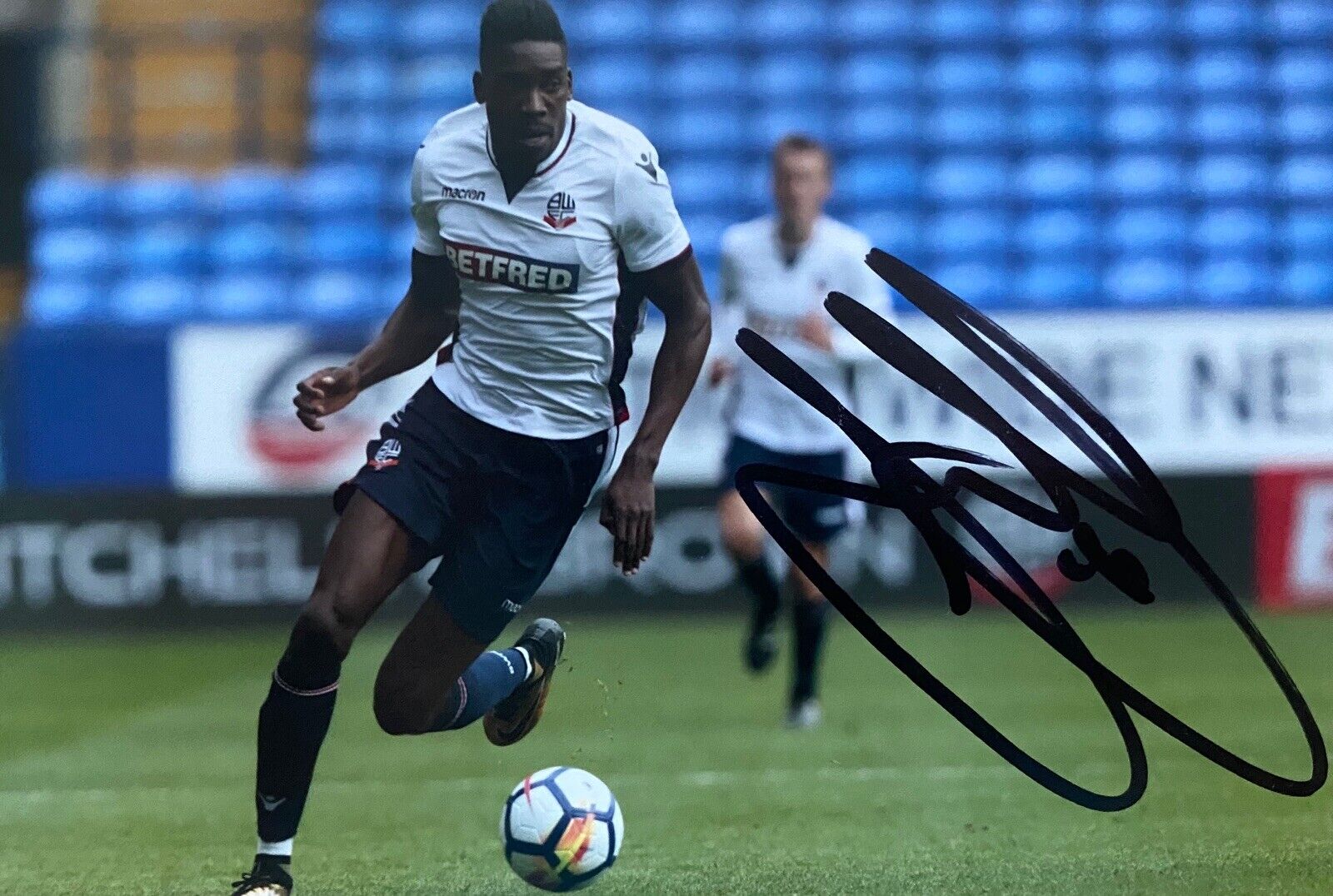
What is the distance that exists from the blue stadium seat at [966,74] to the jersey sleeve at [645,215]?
29.6ft

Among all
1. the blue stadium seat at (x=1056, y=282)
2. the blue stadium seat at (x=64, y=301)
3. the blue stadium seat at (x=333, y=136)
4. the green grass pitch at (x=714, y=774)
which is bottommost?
the green grass pitch at (x=714, y=774)

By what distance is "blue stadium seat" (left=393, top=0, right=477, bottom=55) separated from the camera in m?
13.2

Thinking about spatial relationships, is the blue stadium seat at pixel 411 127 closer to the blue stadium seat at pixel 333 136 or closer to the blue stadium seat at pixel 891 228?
the blue stadium seat at pixel 333 136

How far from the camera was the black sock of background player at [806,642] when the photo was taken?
7570 mm

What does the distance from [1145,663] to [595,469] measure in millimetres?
4741

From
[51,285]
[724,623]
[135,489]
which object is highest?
[51,285]

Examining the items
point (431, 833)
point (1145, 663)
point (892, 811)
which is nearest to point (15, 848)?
point (431, 833)

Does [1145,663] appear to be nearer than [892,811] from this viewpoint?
No

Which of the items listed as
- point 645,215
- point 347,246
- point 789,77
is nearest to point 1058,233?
point 789,77

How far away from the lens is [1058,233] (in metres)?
12.5

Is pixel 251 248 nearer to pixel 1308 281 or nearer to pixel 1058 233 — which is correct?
pixel 1058 233

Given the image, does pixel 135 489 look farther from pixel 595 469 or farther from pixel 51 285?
pixel 595 469

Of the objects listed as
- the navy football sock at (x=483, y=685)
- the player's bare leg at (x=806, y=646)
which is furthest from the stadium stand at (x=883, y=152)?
the navy football sock at (x=483, y=685)

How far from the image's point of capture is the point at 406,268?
1223 centimetres
